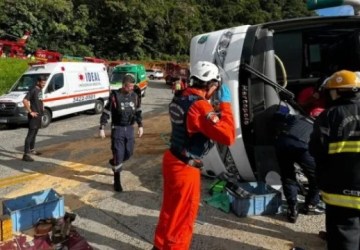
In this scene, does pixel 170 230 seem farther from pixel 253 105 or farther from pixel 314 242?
pixel 253 105

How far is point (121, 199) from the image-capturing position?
19.4ft

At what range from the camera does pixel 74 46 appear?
5422 centimetres

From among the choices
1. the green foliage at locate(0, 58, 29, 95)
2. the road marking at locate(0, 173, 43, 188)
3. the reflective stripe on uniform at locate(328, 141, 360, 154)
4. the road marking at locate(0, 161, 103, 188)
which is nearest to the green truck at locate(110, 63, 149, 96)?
the green foliage at locate(0, 58, 29, 95)

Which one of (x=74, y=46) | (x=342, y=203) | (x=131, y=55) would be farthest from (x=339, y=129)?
(x=131, y=55)

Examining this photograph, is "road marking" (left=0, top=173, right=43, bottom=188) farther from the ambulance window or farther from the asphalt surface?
the ambulance window

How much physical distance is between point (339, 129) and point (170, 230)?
68.4 inches

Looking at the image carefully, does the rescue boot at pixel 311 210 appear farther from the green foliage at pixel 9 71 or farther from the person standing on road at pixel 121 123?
the green foliage at pixel 9 71

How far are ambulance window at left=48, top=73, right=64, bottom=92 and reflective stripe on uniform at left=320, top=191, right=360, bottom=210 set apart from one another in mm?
12560

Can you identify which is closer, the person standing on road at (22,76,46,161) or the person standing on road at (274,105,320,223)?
the person standing on road at (274,105,320,223)

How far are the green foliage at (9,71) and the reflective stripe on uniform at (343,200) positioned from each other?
18.7m

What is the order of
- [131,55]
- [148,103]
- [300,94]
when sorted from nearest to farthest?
1. [300,94]
2. [148,103]
3. [131,55]

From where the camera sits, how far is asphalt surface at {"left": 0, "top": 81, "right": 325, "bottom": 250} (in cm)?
457

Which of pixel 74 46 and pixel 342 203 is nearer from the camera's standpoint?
pixel 342 203

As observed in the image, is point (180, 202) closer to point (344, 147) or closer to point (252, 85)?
point (344, 147)
